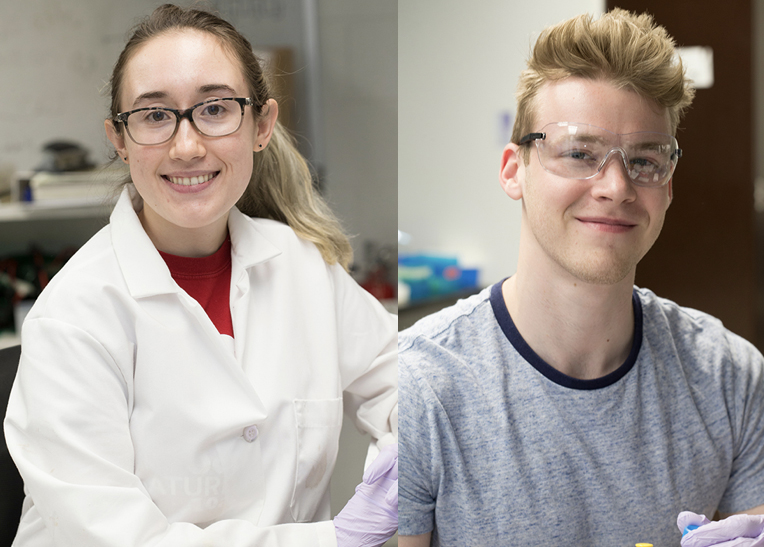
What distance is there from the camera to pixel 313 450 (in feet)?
2.06

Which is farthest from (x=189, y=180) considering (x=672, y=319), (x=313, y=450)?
(x=672, y=319)

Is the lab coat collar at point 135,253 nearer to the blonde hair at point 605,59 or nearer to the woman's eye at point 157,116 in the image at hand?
the woman's eye at point 157,116

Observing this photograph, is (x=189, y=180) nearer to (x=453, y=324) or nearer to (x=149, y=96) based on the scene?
(x=149, y=96)

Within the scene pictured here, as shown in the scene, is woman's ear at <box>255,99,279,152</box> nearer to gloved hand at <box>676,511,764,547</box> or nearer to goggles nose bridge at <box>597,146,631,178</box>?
goggles nose bridge at <box>597,146,631,178</box>

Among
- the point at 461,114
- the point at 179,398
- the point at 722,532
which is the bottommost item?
the point at 722,532

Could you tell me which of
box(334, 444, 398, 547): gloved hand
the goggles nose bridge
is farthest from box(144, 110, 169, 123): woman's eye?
the goggles nose bridge

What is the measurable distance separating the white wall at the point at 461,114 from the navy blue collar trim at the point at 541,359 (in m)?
0.05

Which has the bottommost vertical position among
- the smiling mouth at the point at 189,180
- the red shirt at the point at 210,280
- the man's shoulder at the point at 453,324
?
the man's shoulder at the point at 453,324

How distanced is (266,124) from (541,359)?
1.76 ft

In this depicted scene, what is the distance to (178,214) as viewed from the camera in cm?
56

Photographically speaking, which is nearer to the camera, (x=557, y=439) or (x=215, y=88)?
(x=215, y=88)

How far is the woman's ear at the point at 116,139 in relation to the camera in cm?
56

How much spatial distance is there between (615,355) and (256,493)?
603mm

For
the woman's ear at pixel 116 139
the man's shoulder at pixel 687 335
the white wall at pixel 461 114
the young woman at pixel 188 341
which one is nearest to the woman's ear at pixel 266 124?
the young woman at pixel 188 341
